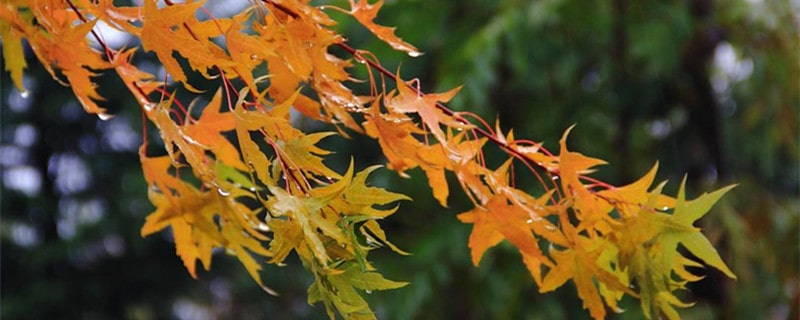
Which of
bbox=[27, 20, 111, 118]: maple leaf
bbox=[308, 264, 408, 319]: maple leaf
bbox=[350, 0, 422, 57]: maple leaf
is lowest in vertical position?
bbox=[308, 264, 408, 319]: maple leaf

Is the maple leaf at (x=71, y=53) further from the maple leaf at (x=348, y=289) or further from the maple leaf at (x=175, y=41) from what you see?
the maple leaf at (x=348, y=289)

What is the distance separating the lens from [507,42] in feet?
8.11

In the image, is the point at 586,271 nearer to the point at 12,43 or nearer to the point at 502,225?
the point at 502,225

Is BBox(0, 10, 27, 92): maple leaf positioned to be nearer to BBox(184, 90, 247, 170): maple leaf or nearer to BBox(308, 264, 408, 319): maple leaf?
BBox(184, 90, 247, 170): maple leaf

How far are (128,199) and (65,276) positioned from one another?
45cm

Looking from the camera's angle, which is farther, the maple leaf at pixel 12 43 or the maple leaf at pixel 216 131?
the maple leaf at pixel 216 131

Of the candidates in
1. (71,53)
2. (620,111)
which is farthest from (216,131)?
(620,111)

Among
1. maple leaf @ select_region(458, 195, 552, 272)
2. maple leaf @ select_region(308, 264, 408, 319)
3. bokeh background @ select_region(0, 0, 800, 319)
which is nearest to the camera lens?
maple leaf @ select_region(308, 264, 408, 319)

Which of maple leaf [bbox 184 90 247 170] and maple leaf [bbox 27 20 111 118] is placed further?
maple leaf [bbox 184 90 247 170]

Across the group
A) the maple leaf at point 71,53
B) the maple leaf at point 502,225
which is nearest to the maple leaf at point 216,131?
the maple leaf at point 71,53

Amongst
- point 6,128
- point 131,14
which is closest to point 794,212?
point 131,14

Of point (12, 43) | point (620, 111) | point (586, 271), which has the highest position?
point (12, 43)

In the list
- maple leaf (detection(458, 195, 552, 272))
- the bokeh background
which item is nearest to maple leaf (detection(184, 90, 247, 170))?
maple leaf (detection(458, 195, 552, 272))

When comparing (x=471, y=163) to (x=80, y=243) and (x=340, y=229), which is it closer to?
(x=340, y=229)
